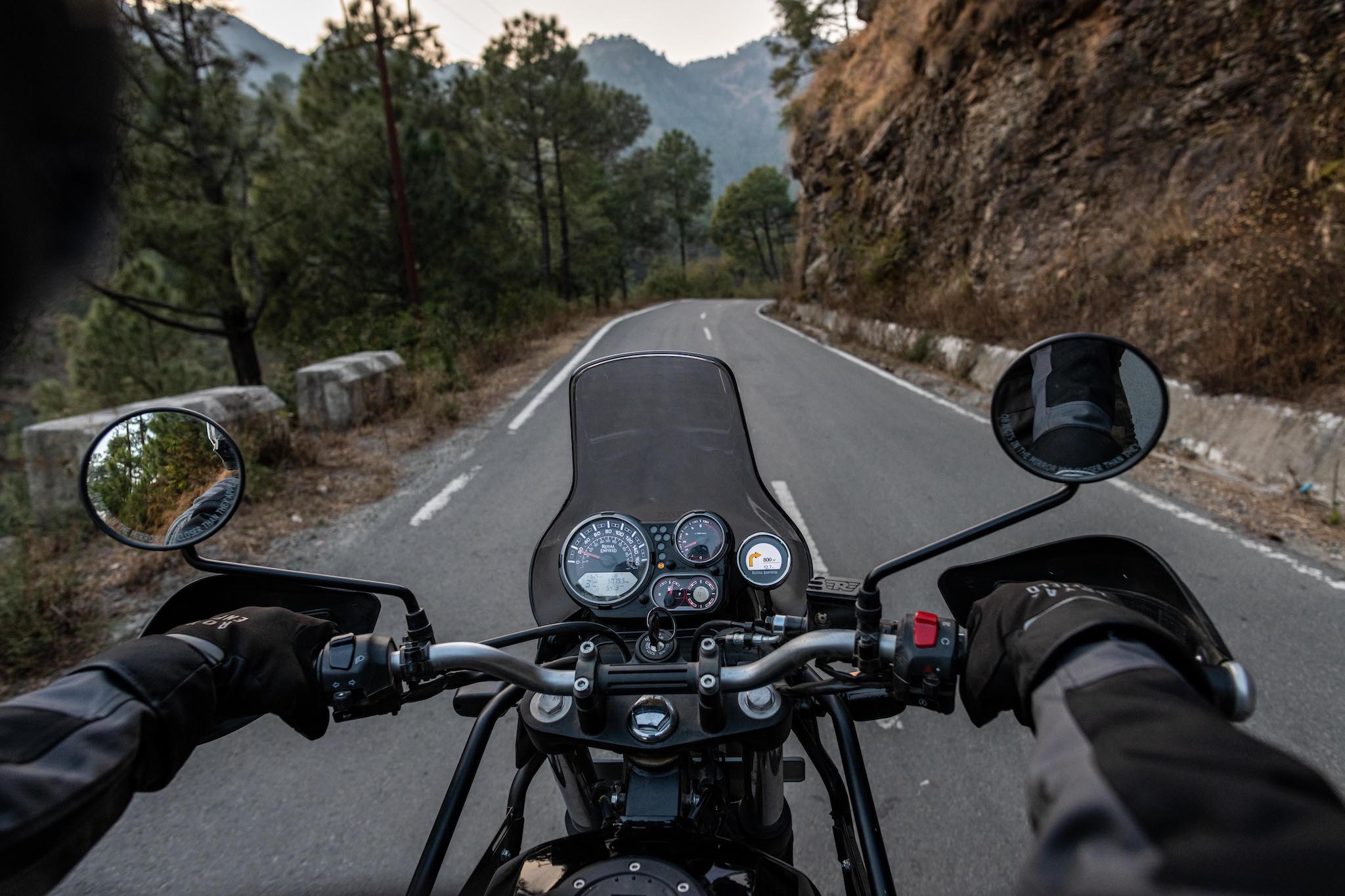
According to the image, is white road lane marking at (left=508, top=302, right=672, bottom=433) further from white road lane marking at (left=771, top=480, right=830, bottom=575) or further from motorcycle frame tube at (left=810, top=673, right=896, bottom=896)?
motorcycle frame tube at (left=810, top=673, right=896, bottom=896)

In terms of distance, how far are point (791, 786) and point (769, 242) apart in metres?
64.6

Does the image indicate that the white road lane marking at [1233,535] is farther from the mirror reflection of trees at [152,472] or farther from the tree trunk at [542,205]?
the tree trunk at [542,205]

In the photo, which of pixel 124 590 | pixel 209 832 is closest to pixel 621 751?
pixel 209 832

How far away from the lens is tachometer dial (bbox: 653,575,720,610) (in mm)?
1652

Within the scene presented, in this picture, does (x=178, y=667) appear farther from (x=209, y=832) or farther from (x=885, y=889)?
(x=209, y=832)

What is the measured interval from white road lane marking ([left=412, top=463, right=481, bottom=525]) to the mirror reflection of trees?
4219 millimetres

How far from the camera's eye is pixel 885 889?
121cm

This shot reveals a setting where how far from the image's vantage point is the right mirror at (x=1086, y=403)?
1310mm

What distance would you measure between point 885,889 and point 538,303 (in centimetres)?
2490

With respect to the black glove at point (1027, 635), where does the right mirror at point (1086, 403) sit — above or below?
above

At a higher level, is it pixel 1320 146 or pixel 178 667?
pixel 1320 146

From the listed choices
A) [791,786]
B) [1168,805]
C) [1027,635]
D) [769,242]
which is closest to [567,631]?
[1027,635]

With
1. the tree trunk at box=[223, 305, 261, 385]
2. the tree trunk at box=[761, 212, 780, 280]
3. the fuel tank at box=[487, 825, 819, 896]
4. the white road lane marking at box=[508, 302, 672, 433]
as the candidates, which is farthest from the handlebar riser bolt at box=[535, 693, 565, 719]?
the tree trunk at box=[761, 212, 780, 280]

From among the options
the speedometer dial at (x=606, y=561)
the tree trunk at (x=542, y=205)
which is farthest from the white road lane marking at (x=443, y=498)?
the tree trunk at (x=542, y=205)
